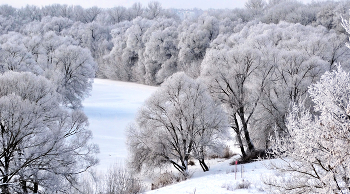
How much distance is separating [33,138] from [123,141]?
1300 centimetres

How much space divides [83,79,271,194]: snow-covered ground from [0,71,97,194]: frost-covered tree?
3.84m

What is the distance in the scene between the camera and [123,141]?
27109mm

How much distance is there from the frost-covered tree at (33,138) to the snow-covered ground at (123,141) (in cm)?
384

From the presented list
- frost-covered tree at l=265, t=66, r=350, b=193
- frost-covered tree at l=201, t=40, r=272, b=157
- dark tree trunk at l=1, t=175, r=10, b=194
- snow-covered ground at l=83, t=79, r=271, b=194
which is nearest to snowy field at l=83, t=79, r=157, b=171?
snow-covered ground at l=83, t=79, r=271, b=194

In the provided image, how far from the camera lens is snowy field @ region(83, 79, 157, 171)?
2440 cm

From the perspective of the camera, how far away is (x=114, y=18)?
95.2 metres

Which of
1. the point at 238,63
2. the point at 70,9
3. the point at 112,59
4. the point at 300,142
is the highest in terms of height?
the point at 70,9

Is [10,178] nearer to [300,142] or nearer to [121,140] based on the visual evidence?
[300,142]

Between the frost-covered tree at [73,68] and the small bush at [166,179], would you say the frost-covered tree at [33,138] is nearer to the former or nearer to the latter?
the small bush at [166,179]

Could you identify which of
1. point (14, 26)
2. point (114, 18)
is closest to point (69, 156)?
point (14, 26)

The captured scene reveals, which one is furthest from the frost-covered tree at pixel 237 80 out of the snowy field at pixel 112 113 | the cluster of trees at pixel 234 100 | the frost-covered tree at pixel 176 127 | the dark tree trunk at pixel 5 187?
the dark tree trunk at pixel 5 187

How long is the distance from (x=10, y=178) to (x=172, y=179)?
28.2 ft

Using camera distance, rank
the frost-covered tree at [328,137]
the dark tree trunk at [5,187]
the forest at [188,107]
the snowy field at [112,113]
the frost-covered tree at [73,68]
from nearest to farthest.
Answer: the frost-covered tree at [328,137]
the dark tree trunk at [5,187]
the forest at [188,107]
the snowy field at [112,113]
the frost-covered tree at [73,68]

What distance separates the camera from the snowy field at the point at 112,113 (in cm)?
2440
